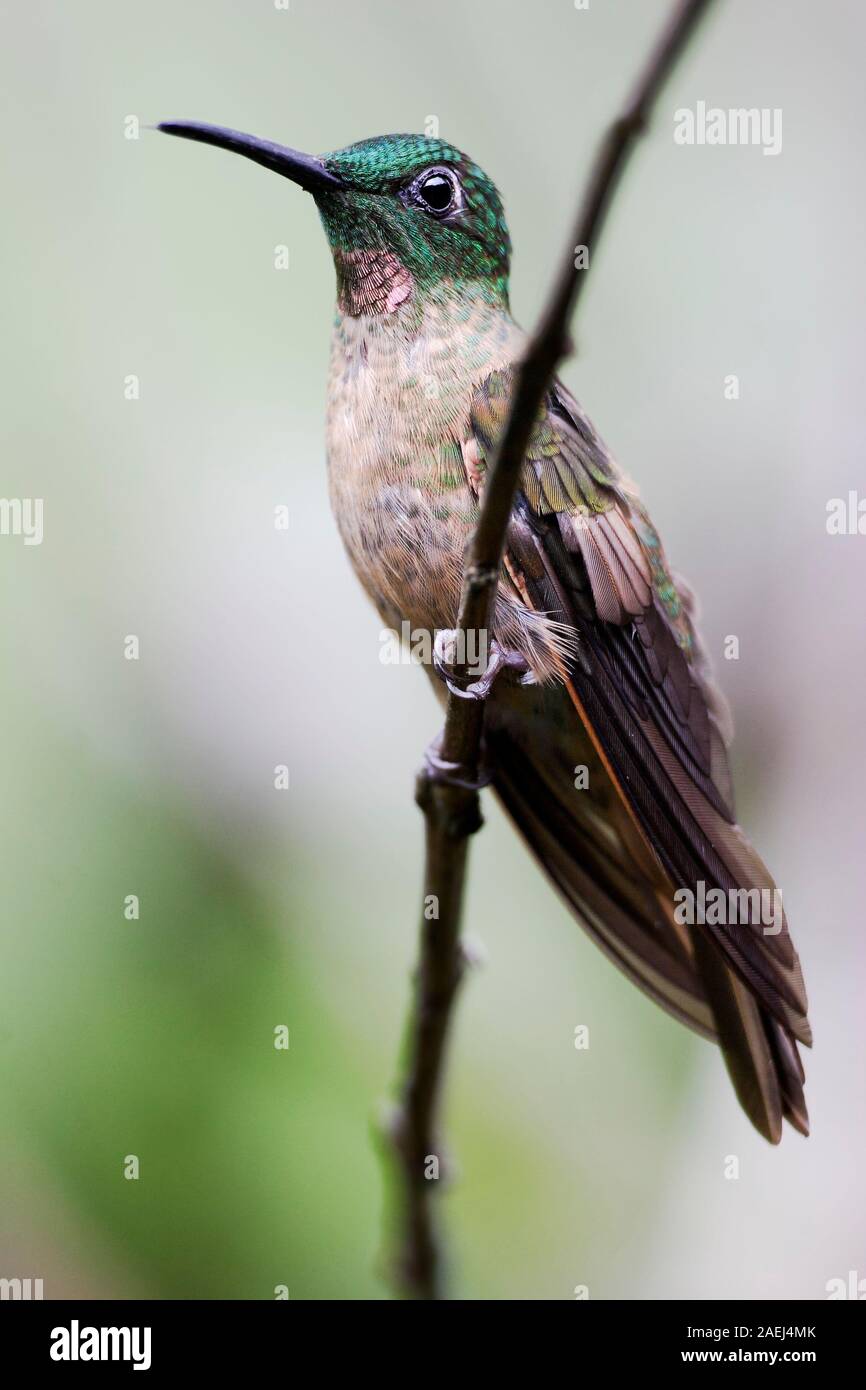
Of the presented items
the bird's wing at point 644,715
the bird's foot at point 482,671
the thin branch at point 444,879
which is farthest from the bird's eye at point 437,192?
the thin branch at point 444,879

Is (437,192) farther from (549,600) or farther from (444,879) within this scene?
(444,879)

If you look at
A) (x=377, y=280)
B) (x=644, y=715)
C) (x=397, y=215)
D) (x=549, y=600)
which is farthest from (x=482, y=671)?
(x=397, y=215)

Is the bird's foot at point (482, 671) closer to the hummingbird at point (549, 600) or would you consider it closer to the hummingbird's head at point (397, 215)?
the hummingbird at point (549, 600)

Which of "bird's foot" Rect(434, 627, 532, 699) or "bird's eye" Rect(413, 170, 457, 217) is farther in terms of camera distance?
"bird's eye" Rect(413, 170, 457, 217)

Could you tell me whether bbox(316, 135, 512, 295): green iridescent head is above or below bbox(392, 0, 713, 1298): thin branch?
above

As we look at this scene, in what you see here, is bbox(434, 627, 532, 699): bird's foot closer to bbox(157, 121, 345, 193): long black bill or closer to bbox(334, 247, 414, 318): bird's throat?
bbox(334, 247, 414, 318): bird's throat

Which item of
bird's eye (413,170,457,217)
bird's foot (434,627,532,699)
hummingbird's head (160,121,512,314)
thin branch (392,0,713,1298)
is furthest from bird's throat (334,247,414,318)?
thin branch (392,0,713,1298)
